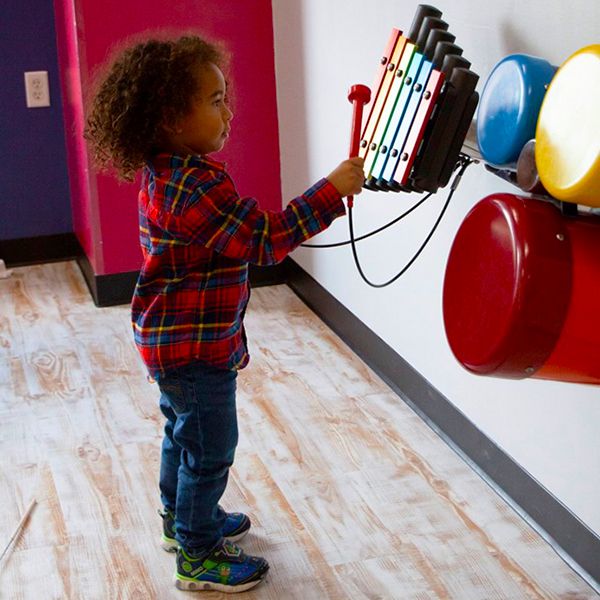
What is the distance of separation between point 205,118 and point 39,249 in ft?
7.26

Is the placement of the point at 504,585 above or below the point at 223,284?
below

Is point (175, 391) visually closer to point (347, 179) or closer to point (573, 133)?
point (347, 179)

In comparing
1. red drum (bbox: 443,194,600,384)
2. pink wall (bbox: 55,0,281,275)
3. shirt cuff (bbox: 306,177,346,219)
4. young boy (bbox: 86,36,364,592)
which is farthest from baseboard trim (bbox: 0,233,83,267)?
red drum (bbox: 443,194,600,384)

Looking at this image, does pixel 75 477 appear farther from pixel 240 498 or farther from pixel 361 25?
pixel 361 25

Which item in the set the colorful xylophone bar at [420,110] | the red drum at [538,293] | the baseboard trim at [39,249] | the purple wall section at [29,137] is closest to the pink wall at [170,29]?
the purple wall section at [29,137]

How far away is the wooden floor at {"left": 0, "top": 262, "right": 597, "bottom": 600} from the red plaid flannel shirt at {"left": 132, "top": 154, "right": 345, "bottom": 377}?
41 cm

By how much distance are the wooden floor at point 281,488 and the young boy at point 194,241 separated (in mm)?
145

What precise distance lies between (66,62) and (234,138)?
24.3 inches

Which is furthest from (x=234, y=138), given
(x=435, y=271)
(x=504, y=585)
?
(x=504, y=585)

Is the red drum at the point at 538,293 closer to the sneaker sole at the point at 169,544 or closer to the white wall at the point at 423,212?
the white wall at the point at 423,212

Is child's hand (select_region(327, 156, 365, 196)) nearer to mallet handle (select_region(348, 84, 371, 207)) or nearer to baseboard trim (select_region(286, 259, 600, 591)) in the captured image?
mallet handle (select_region(348, 84, 371, 207))

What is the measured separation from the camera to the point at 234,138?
3271 millimetres

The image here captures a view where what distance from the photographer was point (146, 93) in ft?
5.41

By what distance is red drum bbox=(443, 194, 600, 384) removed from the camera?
56.6 inches
